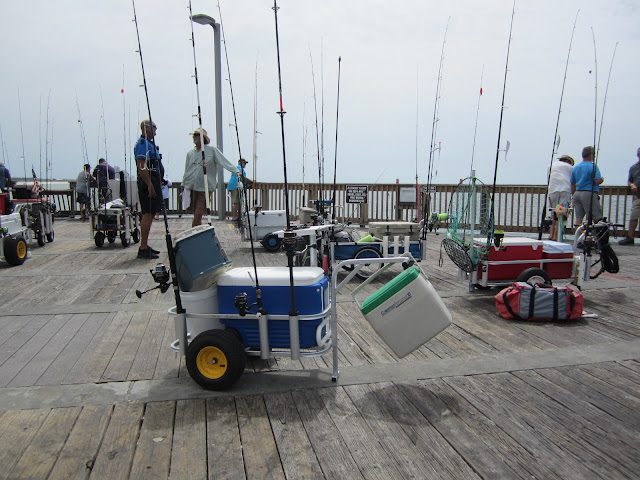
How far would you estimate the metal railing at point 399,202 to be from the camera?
31.8ft

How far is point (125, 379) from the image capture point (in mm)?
2904

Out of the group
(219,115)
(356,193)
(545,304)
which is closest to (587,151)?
(545,304)

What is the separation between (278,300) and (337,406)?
662mm

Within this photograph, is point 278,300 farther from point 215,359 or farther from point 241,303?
point 215,359

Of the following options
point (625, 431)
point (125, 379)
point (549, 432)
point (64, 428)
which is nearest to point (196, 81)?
point (125, 379)

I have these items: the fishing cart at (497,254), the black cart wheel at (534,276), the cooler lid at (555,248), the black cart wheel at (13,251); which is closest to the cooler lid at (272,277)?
the fishing cart at (497,254)

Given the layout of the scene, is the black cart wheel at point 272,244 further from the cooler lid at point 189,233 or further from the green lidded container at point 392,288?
the green lidded container at point 392,288

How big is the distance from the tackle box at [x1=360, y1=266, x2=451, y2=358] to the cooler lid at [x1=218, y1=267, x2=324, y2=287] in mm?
345

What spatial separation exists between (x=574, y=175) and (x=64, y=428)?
737 centimetres

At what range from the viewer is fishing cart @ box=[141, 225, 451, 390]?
8.77ft

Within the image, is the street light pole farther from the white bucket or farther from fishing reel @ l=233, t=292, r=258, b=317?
fishing reel @ l=233, t=292, r=258, b=317

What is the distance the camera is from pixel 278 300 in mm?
2820

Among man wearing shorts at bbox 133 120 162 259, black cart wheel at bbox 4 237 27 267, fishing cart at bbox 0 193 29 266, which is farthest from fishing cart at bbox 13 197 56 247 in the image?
man wearing shorts at bbox 133 120 162 259

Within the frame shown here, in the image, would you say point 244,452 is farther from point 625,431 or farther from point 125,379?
point 625,431
